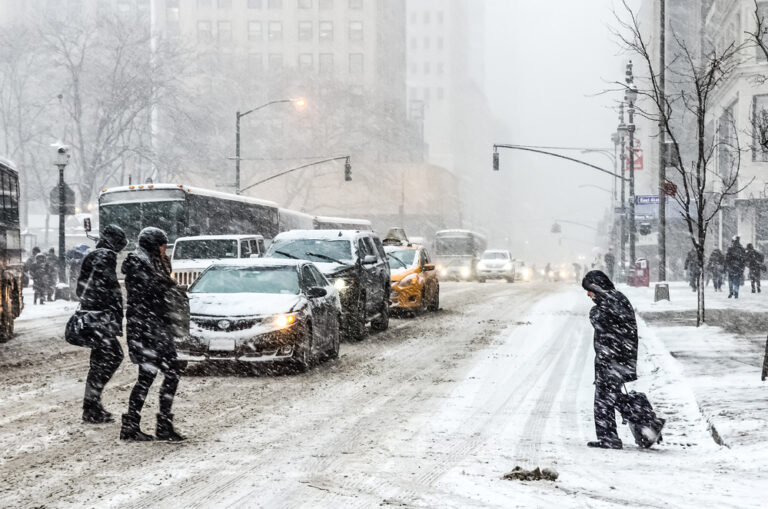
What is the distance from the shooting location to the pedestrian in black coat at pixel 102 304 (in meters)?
9.30

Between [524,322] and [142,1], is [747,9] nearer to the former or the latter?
[524,322]

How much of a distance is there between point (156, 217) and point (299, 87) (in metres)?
60.4

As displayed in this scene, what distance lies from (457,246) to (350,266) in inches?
1672

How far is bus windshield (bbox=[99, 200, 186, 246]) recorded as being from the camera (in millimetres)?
28141

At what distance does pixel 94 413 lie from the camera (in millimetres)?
9430

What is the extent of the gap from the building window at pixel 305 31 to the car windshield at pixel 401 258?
8870cm

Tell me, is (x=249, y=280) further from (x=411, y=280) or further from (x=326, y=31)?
(x=326, y=31)

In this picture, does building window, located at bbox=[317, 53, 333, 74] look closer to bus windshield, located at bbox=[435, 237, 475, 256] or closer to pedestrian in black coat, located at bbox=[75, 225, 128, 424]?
bus windshield, located at bbox=[435, 237, 475, 256]

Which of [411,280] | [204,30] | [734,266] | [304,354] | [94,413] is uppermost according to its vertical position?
[204,30]

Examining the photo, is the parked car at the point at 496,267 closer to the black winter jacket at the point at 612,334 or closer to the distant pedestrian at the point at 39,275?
the distant pedestrian at the point at 39,275

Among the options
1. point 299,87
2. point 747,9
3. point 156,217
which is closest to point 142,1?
point 299,87

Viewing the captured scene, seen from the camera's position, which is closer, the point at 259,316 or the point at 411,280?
the point at 259,316

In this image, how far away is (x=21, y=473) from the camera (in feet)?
23.7

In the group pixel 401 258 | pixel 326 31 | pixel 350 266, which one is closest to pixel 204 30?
pixel 326 31
